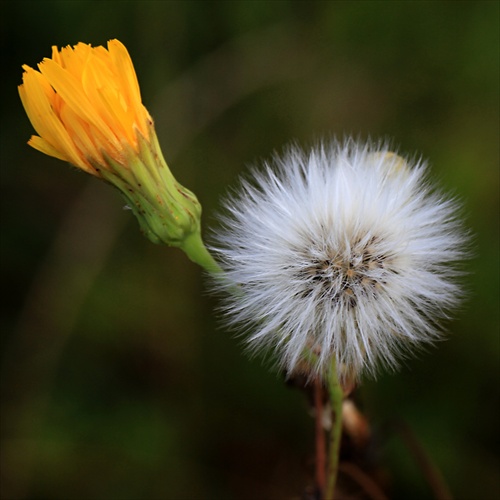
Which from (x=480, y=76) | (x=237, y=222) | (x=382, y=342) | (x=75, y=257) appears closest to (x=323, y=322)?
(x=382, y=342)

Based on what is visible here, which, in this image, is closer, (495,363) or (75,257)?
(495,363)

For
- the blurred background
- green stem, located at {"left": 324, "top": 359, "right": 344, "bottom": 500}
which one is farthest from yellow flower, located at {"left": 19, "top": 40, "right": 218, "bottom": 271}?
the blurred background

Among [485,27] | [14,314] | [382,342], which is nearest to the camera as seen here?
[382,342]

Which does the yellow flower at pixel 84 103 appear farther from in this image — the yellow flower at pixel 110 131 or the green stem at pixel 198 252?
the green stem at pixel 198 252

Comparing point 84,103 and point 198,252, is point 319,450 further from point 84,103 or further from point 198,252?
point 84,103

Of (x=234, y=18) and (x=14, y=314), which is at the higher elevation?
(x=234, y=18)

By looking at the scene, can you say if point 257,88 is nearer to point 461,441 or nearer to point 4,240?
point 4,240

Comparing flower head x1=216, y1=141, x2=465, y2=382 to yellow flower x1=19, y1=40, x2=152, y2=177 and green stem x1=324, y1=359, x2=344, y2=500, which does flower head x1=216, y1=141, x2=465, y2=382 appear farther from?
yellow flower x1=19, y1=40, x2=152, y2=177
